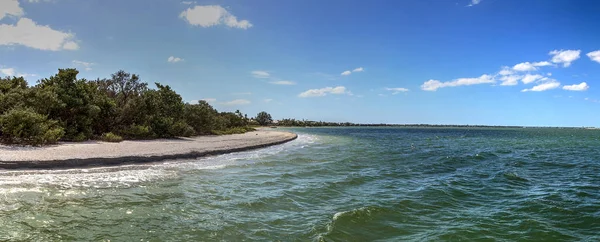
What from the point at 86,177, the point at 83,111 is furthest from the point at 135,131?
the point at 86,177

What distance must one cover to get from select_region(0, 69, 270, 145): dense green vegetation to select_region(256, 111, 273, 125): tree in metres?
135

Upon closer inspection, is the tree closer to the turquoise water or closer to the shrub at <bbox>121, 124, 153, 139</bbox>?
the shrub at <bbox>121, 124, 153, 139</bbox>

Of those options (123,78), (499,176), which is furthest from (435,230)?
(123,78)

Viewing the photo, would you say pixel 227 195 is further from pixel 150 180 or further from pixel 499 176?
pixel 499 176

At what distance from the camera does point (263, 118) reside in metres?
182

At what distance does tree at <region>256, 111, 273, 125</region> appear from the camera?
18100 cm

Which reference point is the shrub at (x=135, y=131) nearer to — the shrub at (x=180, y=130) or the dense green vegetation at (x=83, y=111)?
the dense green vegetation at (x=83, y=111)

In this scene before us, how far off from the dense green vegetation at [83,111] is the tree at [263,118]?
5334 inches

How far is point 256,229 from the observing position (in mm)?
7789

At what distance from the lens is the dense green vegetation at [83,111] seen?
67.1 feet

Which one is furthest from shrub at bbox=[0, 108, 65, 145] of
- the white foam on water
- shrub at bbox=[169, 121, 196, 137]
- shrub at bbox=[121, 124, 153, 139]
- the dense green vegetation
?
shrub at bbox=[169, 121, 196, 137]

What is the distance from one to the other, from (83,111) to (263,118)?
6050 inches

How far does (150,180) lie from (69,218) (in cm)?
517

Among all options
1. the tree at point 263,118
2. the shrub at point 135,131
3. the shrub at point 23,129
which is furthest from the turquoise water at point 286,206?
the tree at point 263,118
